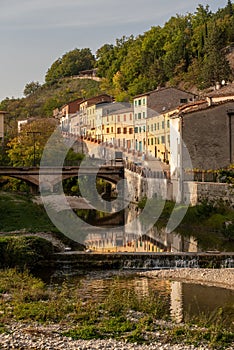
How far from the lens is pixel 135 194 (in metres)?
59.4

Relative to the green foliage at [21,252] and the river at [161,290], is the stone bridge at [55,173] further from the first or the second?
the river at [161,290]

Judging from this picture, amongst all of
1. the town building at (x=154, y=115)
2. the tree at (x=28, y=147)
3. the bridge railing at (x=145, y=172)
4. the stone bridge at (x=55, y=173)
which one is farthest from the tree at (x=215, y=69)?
the stone bridge at (x=55, y=173)

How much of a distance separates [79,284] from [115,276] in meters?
2.38

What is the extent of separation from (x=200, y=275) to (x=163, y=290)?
11.0 feet

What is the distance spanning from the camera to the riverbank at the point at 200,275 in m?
26.2

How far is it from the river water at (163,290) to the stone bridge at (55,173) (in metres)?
33.0

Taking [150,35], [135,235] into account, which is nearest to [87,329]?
[135,235]

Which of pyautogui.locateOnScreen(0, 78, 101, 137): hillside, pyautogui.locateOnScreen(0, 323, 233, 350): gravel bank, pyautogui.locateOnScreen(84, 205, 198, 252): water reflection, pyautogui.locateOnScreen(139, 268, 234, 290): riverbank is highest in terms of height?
pyautogui.locateOnScreen(0, 78, 101, 137): hillside

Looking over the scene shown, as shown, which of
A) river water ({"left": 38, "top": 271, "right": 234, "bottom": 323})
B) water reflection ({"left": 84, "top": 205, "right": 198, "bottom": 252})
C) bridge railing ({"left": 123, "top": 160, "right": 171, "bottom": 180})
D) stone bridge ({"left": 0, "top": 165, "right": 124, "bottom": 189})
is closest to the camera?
river water ({"left": 38, "top": 271, "right": 234, "bottom": 323})

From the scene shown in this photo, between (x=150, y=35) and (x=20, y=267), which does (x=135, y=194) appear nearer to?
(x=20, y=267)

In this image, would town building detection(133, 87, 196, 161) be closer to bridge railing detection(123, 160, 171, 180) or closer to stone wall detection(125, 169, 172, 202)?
bridge railing detection(123, 160, 171, 180)

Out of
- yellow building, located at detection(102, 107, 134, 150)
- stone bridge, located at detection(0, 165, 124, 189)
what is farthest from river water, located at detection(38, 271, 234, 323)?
yellow building, located at detection(102, 107, 134, 150)

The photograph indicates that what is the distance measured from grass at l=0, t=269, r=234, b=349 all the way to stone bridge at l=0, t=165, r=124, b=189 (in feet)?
121

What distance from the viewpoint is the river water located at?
70.3 ft
